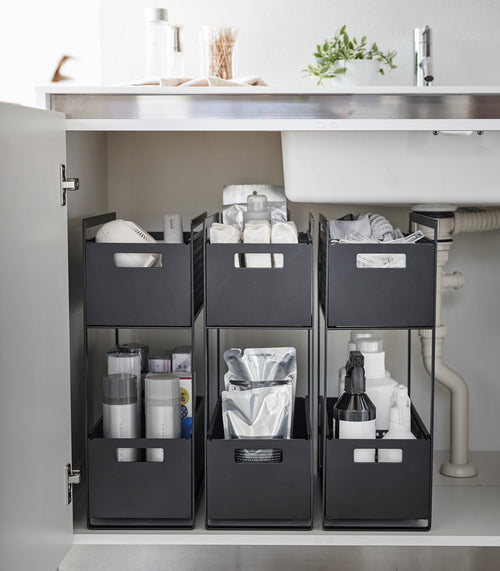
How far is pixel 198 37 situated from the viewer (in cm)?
196

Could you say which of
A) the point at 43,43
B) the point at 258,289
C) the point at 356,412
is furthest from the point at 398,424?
the point at 43,43

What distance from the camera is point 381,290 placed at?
1525 mm

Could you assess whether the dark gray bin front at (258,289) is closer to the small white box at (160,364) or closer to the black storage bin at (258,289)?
the black storage bin at (258,289)

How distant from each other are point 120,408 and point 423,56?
1.05 metres

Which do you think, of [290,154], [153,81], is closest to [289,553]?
[290,154]

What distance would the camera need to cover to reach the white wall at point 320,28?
196 cm

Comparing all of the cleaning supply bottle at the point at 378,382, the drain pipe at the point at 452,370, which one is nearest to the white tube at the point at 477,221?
the drain pipe at the point at 452,370

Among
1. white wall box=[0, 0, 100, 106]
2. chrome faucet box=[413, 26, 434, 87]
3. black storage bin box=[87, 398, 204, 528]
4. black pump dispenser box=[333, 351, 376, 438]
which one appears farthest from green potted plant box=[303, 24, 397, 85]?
black storage bin box=[87, 398, 204, 528]

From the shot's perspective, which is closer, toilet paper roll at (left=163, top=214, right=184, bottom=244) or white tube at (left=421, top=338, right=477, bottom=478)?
toilet paper roll at (left=163, top=214, right=184, bottom=244)

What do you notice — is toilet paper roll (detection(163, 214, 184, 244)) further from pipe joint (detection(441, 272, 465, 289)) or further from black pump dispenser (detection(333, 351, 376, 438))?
pipe joint (detection(441, 272, 465, 289))

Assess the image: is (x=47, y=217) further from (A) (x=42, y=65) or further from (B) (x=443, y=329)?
(B) (x=443, y=329)

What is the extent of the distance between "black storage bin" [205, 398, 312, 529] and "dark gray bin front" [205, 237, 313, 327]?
0.24m

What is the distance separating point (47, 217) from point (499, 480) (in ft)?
4.15

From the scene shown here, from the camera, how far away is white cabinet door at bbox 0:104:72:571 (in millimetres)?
1134
